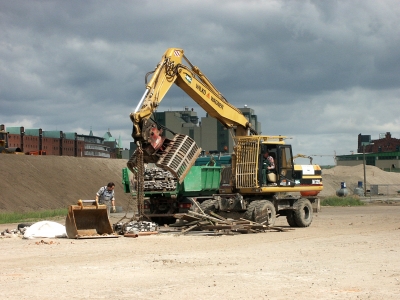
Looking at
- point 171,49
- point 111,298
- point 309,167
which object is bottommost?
point 111,298

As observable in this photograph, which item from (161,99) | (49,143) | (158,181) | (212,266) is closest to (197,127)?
(49,143)

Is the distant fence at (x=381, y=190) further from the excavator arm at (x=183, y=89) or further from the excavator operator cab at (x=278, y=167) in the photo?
the excavator operator cab at (x=278, y=167)

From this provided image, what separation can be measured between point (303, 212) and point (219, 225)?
176 inches

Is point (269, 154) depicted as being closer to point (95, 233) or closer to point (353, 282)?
point (95, 233)

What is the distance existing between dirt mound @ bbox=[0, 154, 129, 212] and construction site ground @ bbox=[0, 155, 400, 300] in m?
26.9

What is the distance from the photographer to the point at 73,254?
51.6 ft

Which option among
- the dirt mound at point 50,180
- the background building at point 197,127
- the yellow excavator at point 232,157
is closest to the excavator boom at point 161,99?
the yellow excavator at point 232,157

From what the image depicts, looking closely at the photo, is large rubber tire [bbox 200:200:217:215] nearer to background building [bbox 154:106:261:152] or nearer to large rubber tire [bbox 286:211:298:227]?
large rubber tire [bbox 286:211:298:227]

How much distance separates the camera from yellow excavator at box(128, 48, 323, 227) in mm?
20922

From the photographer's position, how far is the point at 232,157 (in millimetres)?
24172

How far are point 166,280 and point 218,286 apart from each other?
3.61ft

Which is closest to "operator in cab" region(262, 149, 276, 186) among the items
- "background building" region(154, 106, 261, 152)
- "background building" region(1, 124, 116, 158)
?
"background building" region(154, 106, 261, 152)

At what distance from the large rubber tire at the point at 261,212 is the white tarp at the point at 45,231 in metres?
5.87

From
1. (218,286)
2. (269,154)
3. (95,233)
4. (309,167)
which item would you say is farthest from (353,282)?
(309,167)
